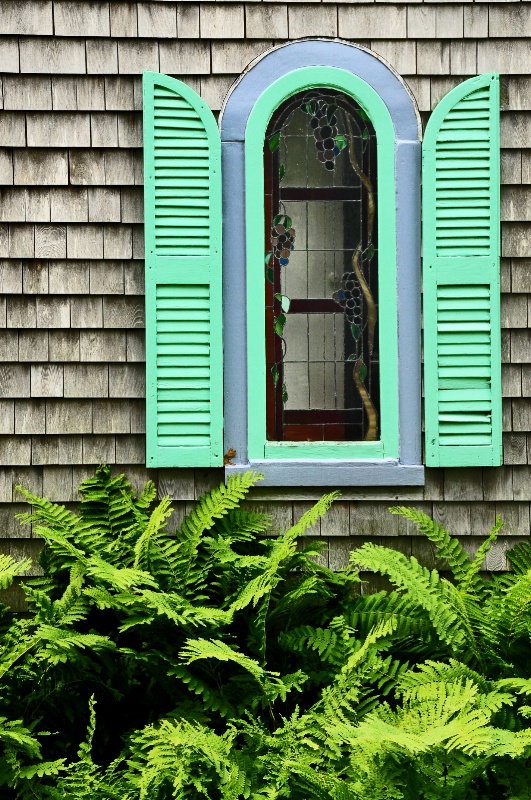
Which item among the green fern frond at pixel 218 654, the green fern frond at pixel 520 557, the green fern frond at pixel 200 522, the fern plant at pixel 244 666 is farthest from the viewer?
the green fern frond at pixel 520 557

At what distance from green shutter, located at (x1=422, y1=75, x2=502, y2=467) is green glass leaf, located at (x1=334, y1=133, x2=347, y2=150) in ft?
1.15

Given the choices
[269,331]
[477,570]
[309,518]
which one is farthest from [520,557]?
[269,331]

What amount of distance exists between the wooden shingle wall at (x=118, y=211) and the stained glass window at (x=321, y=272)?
30cm

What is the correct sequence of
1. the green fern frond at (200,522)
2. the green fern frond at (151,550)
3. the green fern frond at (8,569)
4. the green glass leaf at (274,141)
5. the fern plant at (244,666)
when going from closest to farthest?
the fern plant at (244,666) → the green fern frond at (8,569) → the green fern frond at (151,550) → the green fern frond at (200,522) → the green glass leaf at (274,141)

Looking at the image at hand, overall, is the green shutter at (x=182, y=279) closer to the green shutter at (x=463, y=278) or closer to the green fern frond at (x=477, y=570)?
the green shutter at (x=463, y=278)

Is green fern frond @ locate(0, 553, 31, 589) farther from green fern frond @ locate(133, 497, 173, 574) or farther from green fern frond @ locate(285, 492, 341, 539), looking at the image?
green fern frond @ locate(285, 492, 341, 539)

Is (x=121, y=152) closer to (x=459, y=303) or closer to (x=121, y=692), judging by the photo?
(x=459, y=303)

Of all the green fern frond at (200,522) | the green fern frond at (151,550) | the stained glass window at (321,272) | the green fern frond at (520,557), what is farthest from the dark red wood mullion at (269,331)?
the green fern frond at (520,557)

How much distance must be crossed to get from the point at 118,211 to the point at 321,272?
910 millimetres

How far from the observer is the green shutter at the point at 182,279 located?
11.0 ft

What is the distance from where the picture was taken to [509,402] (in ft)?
11.3

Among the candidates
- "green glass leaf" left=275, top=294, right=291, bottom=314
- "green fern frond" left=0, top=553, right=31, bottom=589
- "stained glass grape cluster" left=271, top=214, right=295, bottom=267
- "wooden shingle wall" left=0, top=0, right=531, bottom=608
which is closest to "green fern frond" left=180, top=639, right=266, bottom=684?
→ "green fern frond" left=0, top=553, right=31, bottom=589

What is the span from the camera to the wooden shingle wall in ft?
11.0

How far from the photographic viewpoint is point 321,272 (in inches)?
136
